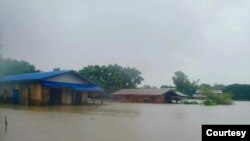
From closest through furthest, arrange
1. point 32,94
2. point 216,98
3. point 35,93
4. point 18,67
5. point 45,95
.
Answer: point 35,93 < point 45,95 < point 32,94 < point 216,98 < point 18,67

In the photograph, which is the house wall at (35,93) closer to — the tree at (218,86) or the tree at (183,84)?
the tree at (183,84)

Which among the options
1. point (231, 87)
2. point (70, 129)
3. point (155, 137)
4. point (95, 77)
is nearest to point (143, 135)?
point (155, 137)

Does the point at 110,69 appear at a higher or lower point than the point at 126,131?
higher

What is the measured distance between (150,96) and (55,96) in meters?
25.3

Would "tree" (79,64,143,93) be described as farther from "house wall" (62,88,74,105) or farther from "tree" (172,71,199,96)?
"house wall" (62,88,74,105)

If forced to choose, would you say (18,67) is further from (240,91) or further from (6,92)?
(240,91)

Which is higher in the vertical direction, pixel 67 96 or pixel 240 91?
pixel 67 96

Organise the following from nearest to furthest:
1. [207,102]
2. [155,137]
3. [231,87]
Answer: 1. [155,137]
2. [207,102]
3. [231,87]

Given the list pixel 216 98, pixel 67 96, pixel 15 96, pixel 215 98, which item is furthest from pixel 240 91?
pixel 15 96

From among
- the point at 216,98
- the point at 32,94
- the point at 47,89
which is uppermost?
the point at 47,89

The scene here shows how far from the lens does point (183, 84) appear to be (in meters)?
82.9

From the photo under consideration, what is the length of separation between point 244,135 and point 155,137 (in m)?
4.85

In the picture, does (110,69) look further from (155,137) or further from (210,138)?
(210,138)

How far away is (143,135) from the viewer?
11.2 m
